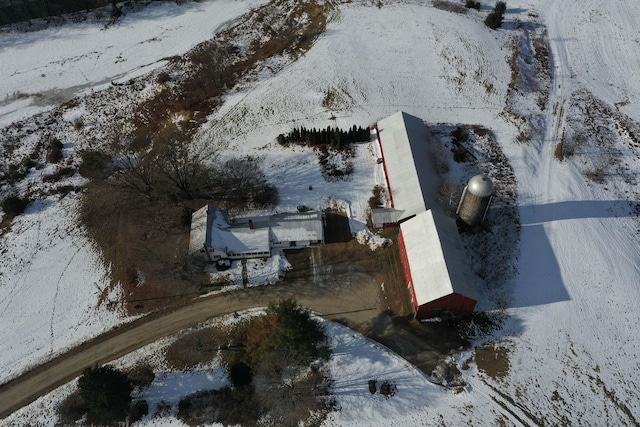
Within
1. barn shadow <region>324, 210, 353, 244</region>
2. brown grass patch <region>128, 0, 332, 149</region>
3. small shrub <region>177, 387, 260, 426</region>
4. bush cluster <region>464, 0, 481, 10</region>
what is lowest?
small shrub <region>177, 387, 260, 426</region>

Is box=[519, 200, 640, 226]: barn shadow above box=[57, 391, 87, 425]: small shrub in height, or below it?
above

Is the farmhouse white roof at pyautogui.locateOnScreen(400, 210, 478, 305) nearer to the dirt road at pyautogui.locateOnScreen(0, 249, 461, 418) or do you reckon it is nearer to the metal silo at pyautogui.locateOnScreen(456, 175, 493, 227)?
the metal silo at pyautogui.locateOnScreen(456, 175, 493, 227)

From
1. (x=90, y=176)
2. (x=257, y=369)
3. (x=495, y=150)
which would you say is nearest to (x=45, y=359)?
(x=257, y=369)

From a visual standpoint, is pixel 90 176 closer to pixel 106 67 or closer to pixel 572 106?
pixel 106 67

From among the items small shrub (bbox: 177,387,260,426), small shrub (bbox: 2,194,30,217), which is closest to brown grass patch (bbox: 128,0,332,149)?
small shrub (bbox: 2,194,30,217)

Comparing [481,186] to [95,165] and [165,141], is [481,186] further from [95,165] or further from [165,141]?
[95,165]

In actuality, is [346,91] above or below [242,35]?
below
